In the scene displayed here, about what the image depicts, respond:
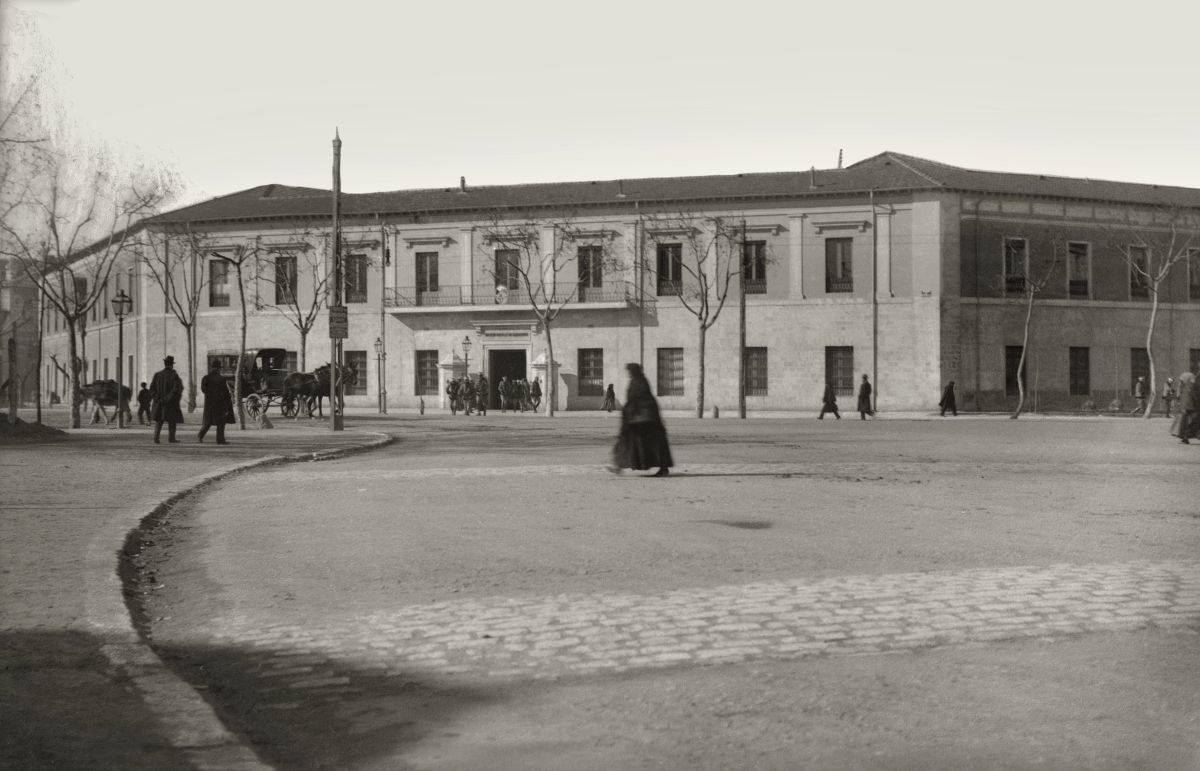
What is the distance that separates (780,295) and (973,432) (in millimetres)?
19125

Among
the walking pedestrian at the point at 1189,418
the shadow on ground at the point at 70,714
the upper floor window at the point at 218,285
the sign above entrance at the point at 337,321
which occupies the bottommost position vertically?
the shadow on ground at the point at 70,714

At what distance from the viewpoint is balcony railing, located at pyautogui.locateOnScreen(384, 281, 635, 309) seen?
162ft

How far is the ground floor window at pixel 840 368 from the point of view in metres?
46.9

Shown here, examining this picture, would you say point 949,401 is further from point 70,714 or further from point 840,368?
point 70,714

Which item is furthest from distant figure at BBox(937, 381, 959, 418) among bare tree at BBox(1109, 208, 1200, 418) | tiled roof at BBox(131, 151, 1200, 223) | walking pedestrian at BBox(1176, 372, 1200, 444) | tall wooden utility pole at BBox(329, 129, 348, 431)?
tall wooden utility pole at BBox(329, 129, 348, 431)

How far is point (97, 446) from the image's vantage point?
2161cm

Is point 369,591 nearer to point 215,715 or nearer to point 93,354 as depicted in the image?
point 215,715

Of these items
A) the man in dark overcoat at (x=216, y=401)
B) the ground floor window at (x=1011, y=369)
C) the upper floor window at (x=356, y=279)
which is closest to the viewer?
the man in dark overcoat at (x=216, y=401)

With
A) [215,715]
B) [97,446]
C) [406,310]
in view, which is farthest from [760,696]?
[406,310]

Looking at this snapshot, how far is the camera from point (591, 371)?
49875 millimetres

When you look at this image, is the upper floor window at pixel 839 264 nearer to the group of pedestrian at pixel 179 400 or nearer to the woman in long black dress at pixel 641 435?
the group of pedestrian at pixel 179 400

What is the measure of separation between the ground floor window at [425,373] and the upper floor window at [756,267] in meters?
12.8

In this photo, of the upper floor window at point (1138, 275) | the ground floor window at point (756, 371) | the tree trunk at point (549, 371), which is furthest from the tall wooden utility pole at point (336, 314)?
the upper floor window at point (1138, 275)

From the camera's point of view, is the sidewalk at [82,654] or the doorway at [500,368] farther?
the doorway at [500,368]
